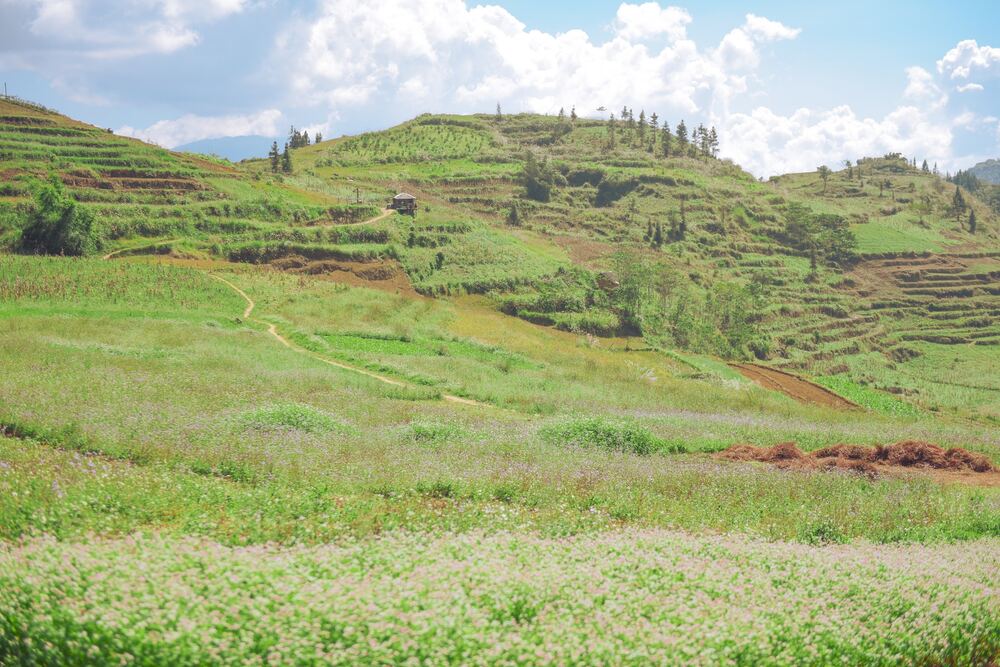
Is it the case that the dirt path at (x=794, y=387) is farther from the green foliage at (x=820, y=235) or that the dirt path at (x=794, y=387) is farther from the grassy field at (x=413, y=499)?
the green foliage at (x=820, y=235)

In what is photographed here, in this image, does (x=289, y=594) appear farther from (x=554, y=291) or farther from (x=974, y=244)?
(x=974, y=244)

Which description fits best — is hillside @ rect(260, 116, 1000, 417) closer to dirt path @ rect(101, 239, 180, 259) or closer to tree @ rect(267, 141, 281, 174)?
tree @ rect(267, 141, 281, 174)

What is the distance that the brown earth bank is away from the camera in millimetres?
15363

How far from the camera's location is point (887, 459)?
672 inches

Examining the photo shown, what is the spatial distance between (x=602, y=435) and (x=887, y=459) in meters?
7.39

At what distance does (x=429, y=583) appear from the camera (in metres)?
5.77

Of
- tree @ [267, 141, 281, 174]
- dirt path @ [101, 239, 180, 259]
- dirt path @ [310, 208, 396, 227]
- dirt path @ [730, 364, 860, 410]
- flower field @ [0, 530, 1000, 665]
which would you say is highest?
tree @ [267, 141, 281, 174]

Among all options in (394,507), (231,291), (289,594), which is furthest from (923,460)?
(231,291)

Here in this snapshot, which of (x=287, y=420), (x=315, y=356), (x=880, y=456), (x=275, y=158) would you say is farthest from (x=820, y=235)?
(x=287, y=420)

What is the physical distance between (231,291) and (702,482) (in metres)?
37.7

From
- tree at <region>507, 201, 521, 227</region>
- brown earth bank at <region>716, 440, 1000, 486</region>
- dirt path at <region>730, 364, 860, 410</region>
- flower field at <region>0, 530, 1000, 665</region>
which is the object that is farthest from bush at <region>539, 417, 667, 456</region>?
tree at <region>507, 201, 521, 227</region>

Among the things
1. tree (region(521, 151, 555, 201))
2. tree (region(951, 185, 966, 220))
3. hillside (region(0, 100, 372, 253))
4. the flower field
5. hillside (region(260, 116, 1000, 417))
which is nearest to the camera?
the flower field

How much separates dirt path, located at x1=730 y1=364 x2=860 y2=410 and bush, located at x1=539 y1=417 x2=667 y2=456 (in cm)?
2783

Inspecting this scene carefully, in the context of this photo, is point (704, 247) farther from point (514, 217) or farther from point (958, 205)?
point (958, 205)
